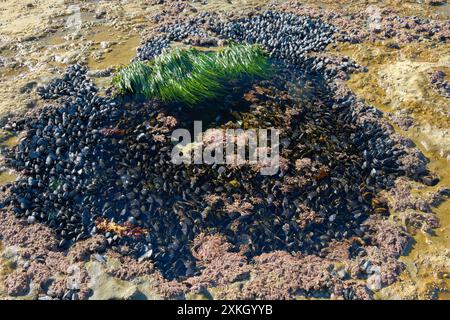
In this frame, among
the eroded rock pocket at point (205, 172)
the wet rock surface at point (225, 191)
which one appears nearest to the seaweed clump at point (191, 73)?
the eroded rock pocket at point (205, 172)

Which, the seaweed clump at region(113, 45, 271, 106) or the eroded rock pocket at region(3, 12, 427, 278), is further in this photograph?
the seaweed clump at region(113, 45, 271, 106)

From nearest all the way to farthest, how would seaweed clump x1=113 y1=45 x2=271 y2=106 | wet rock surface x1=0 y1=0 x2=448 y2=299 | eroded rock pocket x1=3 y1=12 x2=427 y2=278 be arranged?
wet rock surface x1=0 y1=0 x2=448 y2=299 → eroded rock pocket x1=3 y1=12 x2=427 y2=278 → seaweed clump x1=113 y1=45 x2=271 y2=106

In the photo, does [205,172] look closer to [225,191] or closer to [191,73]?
[225,191]

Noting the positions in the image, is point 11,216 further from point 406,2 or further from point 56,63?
point 406,2

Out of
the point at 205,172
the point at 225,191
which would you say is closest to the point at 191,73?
the point at 205,172

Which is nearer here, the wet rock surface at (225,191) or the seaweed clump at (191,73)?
the wet rock surface at (225,191)

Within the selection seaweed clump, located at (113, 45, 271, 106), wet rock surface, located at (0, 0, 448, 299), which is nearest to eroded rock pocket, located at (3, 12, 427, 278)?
wet rock surface, located at (0, 0, 448, 299)

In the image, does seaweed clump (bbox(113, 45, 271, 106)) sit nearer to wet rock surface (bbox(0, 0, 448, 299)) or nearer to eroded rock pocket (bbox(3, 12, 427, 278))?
eroded rock pocket (bbox(3, 12, 427, 278))

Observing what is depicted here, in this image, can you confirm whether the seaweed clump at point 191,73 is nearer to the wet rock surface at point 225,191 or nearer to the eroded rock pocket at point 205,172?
the eroded rock pocket at point 205,172

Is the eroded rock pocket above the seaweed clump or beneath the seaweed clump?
beneath

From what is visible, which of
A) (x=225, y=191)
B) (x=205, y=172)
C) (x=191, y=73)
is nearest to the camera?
(x=225, y=191)
